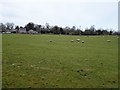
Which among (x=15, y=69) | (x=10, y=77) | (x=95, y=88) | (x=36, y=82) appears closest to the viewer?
(x=95, y=88)

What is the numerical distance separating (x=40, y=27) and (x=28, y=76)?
452 ft

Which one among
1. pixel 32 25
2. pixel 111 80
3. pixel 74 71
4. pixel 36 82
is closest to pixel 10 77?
pixel 36 82

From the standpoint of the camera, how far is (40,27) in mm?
146625

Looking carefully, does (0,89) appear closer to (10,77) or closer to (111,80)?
(10,77)

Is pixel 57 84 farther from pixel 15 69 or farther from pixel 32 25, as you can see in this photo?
pixel 32 25

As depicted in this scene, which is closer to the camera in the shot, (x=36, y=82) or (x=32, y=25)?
(x=36, y=82)

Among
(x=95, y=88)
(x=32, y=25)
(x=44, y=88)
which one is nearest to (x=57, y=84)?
(x=44, y=88)

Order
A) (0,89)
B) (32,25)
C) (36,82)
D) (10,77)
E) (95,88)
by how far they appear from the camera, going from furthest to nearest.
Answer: (32,25) < (10,77) < (36,82) < (95,88) < (0,89)

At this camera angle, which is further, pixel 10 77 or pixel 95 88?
pixel 10 77

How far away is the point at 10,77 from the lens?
9.41m

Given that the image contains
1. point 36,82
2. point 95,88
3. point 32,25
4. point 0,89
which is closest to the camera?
point 0,89

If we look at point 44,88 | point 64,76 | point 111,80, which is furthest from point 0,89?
point 111,80

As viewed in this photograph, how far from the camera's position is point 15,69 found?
11.1 meters

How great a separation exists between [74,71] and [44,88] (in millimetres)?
3442
